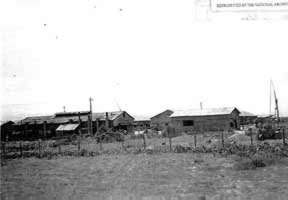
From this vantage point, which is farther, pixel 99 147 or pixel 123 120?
pixel 123 120

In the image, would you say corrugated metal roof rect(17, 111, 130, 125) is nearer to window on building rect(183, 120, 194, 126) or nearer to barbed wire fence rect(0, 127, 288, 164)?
window on building rect(183, 120, 194, 126)

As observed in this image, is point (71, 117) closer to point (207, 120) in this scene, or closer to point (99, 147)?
point (207, 120)

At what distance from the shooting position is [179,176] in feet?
42.5

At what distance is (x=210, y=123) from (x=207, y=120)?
55 cm

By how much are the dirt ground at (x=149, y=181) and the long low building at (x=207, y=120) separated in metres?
28.6

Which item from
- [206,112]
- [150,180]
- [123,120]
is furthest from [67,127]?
[150,180]

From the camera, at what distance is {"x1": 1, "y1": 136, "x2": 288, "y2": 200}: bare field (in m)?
10.3

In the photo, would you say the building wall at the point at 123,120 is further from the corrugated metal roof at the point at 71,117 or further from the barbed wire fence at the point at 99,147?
the barbed wire fence at the point at 99,147

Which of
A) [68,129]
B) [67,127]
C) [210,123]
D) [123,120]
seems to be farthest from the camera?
[123,120]

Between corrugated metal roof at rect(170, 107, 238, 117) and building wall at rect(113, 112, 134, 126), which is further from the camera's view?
building wall at rect(113, 112, 134, 126)

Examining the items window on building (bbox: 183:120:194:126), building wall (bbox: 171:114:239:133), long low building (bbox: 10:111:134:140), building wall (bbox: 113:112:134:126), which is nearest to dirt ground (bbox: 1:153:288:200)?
building wall (bbox: 171:114:239:133)

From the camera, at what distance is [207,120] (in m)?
45.8

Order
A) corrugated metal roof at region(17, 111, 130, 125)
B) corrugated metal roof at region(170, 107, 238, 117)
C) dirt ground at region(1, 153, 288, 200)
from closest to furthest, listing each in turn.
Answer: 1. dirt ground at region(1, 153, 288, 200)
2. corrugated metal roof at region(170, 107, 238, 117)
3. corrugated metal roof at region(17, 111, 130, 125)

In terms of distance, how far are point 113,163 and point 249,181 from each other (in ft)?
24.1
